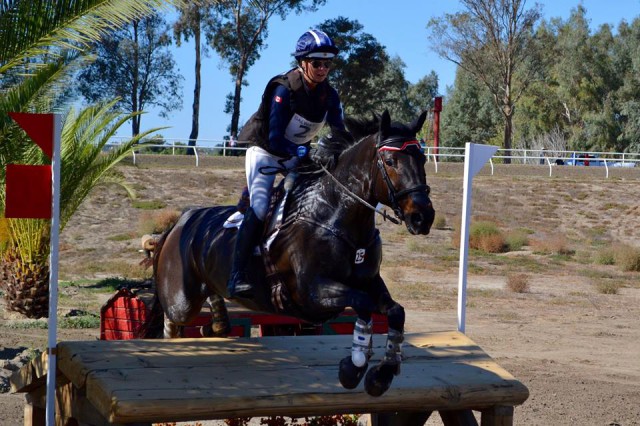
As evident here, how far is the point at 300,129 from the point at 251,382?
169 centimetres

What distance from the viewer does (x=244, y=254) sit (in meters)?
5.61

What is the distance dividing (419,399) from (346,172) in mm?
1437

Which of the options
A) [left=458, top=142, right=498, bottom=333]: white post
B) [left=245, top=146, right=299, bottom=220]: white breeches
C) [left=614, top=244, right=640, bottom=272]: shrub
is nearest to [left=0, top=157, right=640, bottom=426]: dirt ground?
[left=614, top=244, right=640, bottom=272]: shrub

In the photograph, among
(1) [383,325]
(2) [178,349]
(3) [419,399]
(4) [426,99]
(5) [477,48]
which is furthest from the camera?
(4) [426,99]

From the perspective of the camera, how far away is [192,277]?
6.57 metres

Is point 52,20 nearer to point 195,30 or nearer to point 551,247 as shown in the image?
point 551,247

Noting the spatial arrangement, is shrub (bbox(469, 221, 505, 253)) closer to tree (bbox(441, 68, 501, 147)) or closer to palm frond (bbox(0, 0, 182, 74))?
palm frond (bbox(0, 0, 182, 74))

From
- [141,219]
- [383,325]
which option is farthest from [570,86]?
[383,325]

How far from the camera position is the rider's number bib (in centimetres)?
569

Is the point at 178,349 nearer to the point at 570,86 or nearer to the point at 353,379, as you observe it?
the point at 353,379

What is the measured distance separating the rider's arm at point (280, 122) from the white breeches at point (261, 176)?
0.28 feet

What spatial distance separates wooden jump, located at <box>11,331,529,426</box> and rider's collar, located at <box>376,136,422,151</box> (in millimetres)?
1422

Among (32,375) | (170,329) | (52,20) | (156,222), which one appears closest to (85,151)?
(52,20)

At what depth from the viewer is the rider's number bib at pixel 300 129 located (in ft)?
18.7
